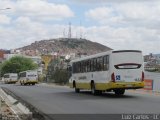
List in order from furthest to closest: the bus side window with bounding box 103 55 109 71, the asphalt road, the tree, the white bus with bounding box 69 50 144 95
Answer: the tree
the bus side window with bounding box 103 55 109 71
the white bus with bounding box 69 50 144 95
the asphalt road

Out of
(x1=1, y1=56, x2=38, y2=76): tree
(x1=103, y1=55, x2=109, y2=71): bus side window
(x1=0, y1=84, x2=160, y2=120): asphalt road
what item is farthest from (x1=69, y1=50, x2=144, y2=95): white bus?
(x1=1, y1=56, x2=38, y2=76): tree

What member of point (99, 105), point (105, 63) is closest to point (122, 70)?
point (105, 63)

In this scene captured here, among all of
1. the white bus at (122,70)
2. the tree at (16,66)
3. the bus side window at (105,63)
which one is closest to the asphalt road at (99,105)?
the white bus at (122,70)

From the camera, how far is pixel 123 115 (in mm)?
18078

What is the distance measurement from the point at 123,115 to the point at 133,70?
12.5 m

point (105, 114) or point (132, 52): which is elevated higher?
point (132, 52)

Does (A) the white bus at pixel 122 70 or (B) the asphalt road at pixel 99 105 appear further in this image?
(A) the white bus at pixel 122 70

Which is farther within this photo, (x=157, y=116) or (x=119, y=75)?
(x=119, y=75)

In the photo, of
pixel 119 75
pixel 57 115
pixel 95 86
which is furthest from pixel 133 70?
pixel 57 115

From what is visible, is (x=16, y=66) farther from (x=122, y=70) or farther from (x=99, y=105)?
(x=99, y=105)

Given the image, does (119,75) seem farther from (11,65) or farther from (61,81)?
(11,65)

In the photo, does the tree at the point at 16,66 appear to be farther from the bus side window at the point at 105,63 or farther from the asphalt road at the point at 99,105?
the asphalt road at the point at 99,105

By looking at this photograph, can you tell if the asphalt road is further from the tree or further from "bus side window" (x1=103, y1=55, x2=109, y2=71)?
the tree

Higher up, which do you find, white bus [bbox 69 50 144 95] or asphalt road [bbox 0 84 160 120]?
white bus [bbox 69 50 144 95]
